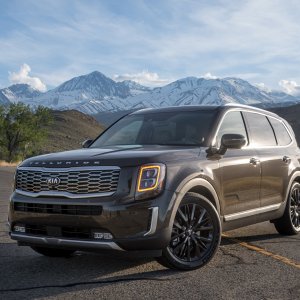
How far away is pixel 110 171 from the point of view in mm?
5031

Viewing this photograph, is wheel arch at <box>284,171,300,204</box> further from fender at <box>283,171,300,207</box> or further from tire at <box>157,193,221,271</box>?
tire at <box>157,193,221,271</box>

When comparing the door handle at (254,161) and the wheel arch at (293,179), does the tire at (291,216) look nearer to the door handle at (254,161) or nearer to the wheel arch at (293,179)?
the wheel arch at (293,179)

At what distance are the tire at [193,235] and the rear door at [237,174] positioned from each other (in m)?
0.43

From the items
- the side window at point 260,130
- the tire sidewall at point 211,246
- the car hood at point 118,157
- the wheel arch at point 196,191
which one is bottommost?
the tire sidewall at point 211,246

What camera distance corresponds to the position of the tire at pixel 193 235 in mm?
5309

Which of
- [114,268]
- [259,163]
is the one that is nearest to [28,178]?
[114,268]

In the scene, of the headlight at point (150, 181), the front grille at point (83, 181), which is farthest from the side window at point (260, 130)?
the front grille at point (83, 181)

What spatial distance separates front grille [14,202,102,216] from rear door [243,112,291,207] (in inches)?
105

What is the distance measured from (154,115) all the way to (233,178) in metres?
1.42

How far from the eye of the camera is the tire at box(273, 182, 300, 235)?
300 inches

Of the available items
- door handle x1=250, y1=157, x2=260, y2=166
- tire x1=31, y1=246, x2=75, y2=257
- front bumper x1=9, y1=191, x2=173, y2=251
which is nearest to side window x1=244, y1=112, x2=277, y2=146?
door handle x1=250, y1=157, x2=260, y2=166

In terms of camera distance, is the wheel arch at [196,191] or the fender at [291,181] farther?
the fender at [291,181]

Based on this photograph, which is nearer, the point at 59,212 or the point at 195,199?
the point at 59,212

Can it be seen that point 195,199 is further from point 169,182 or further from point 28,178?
point 28,178
